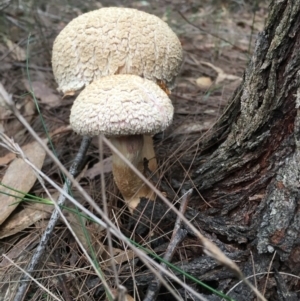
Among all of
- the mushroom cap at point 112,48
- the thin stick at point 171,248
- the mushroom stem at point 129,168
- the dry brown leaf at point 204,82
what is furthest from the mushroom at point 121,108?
the dry brown leaf at point 204,82

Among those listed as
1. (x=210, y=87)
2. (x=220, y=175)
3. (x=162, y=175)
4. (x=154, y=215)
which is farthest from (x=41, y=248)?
(x=210, y=87)

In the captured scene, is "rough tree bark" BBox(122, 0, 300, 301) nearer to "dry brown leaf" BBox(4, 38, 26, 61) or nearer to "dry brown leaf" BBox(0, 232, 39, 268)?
"dry brown leaf" BBox(0, 232, 39, 268)

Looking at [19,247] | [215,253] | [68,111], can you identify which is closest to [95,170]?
[19,247]

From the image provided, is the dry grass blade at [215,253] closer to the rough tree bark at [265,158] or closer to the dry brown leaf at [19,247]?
the rough tree bark at [265,158]

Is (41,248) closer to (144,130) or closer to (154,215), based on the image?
(154,215)

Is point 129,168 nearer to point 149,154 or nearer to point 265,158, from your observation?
point 149,154

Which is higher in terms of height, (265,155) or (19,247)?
(265,155)
